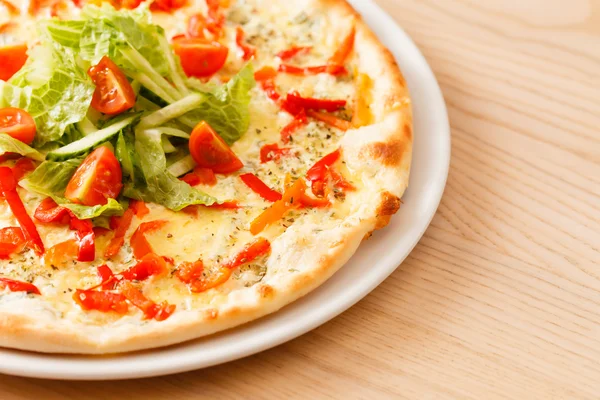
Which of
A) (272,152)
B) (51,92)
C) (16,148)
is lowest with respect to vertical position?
(272,152)

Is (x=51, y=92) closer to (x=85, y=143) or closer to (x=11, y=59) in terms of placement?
(x=85, y=143)

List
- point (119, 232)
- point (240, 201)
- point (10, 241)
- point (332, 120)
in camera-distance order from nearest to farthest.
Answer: point (10, 241) → point (119, 232) → point (240, 201) → point (332, 120)

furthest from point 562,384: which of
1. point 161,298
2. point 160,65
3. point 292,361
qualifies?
point 160,65

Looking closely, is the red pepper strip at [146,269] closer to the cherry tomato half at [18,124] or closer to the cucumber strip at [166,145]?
the cucumber strip at [166,145]

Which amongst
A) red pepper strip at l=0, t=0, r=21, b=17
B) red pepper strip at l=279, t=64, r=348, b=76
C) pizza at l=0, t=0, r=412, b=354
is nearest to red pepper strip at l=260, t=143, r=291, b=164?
pizza at l=0, t=0, r=412, b=354

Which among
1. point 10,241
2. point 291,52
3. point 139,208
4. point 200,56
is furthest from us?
point 291,52

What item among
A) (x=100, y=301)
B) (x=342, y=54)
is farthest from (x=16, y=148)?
(x=342, y=54)
